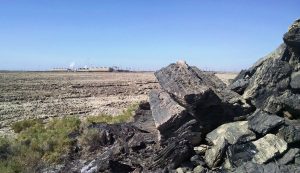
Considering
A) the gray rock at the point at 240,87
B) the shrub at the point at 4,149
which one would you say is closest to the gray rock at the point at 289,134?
the gray rock at the point at 240,87

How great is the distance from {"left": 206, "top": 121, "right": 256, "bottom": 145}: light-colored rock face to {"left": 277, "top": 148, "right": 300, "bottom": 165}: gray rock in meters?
1.14

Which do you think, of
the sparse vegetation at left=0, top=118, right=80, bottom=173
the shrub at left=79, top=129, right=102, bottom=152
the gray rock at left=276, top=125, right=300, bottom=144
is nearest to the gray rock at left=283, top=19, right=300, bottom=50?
the gray rock at left=276, top=125, right=300, bottom=144

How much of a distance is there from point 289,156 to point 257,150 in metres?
0.81

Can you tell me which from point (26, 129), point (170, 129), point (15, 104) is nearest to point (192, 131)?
Answer: point (170, 129)

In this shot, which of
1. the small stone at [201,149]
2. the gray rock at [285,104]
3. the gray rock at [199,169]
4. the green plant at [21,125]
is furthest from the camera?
the green plant at [21,125]

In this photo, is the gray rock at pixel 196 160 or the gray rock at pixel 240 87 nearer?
the gray rock at pixel 196 160

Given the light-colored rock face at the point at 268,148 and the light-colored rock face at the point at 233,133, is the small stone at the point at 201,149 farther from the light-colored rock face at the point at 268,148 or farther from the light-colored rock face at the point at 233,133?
the light-colored rock face at the point at 268,148

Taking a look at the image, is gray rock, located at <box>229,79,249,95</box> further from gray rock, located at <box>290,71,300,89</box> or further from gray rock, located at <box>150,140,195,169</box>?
gray rock, located at <box>150,140,195,169</box>

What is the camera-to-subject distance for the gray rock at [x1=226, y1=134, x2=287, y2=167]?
10805 millimetres

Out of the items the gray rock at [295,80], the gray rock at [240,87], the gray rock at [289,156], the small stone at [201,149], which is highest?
the gray rock at [295,80]

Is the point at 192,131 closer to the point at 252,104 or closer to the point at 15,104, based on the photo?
the point at 252,104

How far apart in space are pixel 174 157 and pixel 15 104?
66.9ft

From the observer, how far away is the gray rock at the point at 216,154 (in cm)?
1136

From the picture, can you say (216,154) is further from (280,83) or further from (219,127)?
(280,83)
